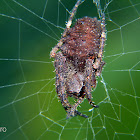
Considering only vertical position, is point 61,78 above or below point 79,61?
below

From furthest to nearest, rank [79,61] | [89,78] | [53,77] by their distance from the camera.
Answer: [53,77] < [79,61] < [89,78]

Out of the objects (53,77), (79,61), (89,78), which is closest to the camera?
(89,78)

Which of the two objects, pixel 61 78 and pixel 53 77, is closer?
pixel 61 78

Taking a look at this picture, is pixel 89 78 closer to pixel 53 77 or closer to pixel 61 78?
pixel 61 78

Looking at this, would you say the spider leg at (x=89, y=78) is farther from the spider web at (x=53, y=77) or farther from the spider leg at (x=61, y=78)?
the spider web at (x=53, y=77)

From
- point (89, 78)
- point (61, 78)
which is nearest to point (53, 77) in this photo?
point (61, 78)

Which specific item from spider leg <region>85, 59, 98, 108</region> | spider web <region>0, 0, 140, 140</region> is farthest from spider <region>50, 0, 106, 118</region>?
spider web <region>0, 0, 140, 140</region>

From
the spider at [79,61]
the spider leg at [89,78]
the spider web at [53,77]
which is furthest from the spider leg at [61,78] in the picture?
the spider web at [53,77]
